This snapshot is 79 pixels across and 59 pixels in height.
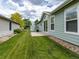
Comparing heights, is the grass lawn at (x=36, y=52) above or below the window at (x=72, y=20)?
below

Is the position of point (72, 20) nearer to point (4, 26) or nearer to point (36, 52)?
point (36, 52)

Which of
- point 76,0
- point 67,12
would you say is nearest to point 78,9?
point 76,0

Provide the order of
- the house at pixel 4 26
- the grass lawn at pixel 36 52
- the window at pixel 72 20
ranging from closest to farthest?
the grass lawn at pixel 36 52 < the window at pixel 72 20 < the house at pixel 4 26

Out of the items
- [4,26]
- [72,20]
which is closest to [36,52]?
[72,20]

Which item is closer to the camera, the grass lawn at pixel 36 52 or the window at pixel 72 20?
the grass lawn at pixel 36 52

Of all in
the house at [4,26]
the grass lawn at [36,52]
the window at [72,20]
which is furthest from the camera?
the house at [4,26]

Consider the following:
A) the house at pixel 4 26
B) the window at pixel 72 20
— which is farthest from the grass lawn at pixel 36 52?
the house at pixel 4 26

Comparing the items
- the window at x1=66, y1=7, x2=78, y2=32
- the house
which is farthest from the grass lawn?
the house

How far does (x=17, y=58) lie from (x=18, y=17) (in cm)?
3781

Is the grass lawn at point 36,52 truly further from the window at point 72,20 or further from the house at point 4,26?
the house at point 4,26

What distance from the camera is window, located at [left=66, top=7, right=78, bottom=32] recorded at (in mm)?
7770

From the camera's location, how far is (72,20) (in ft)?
27.2

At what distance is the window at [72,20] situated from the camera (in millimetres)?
7770

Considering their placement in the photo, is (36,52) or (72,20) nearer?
(36,52)
